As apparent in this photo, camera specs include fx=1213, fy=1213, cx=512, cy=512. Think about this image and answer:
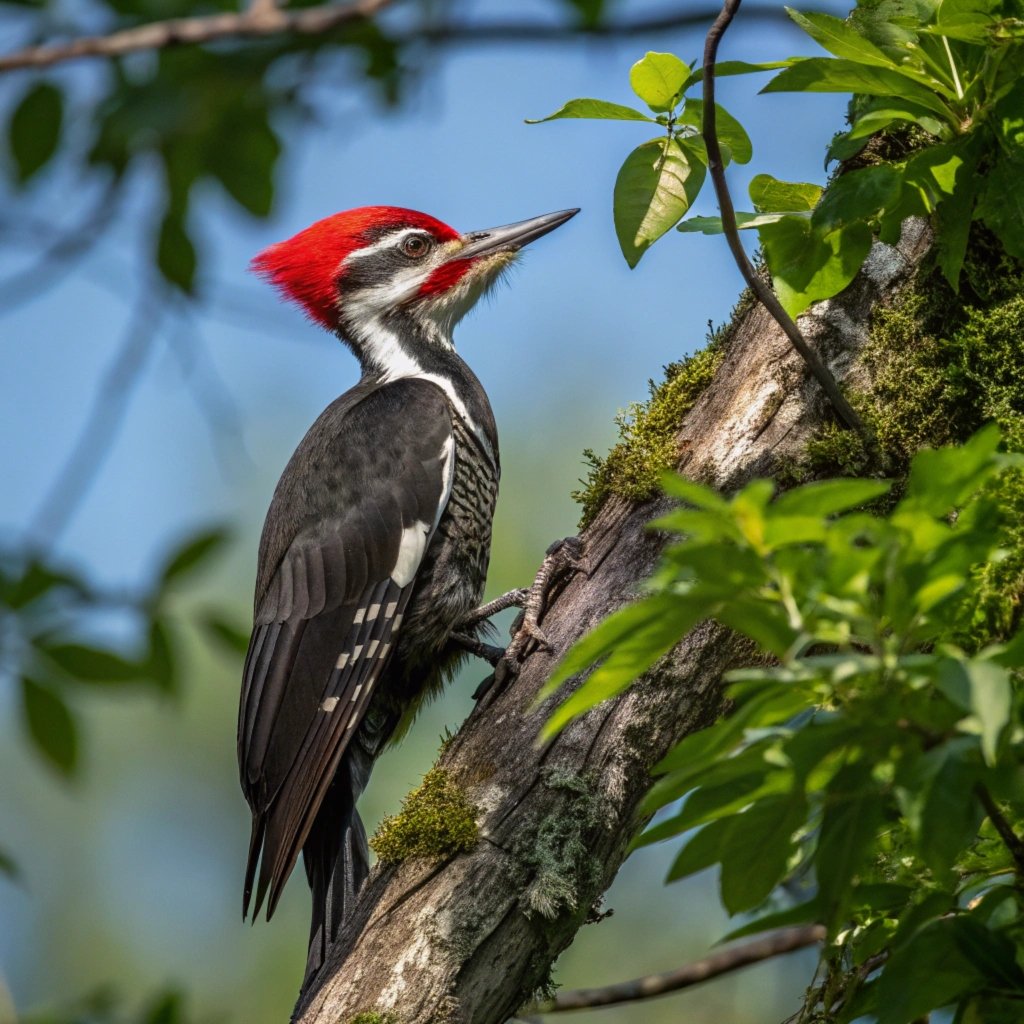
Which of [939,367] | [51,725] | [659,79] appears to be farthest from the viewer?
[939,367]

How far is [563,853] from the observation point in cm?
221

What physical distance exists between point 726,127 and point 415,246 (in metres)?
2.10

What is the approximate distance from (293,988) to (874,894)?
6027 millimetres

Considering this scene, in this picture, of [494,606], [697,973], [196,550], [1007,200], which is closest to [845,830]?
[196,550]

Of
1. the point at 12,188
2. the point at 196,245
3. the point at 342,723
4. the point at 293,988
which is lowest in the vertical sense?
the point at 293,988

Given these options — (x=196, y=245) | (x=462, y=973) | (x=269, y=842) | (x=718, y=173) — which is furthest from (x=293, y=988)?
(x=196, y=245)

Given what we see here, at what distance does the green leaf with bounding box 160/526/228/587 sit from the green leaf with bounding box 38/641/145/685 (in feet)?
0.32

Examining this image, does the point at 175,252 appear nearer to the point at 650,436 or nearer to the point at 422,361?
the point at 650,436

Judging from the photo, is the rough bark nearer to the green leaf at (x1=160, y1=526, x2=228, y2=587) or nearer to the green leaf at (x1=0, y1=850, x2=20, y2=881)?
the green leaf at (x1=0, y1=850, x2=20, y2=881)

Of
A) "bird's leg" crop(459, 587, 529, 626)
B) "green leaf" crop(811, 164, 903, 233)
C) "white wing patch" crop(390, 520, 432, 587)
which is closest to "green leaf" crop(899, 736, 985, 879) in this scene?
"green leaf" crop(811, 164, 903, 233)

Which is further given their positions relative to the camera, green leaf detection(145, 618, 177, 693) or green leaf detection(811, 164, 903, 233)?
green leaf detection(811, 164, 903, 233)

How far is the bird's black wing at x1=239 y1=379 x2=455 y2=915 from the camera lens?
3025 millimetres

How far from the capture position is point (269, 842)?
2.96 metres

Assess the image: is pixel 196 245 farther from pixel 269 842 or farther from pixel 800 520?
pixel 269 842
